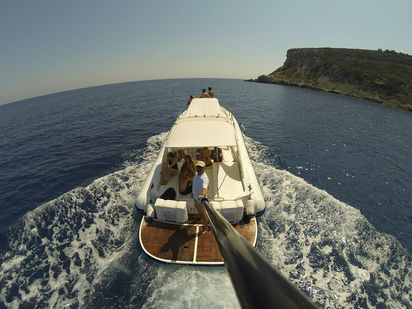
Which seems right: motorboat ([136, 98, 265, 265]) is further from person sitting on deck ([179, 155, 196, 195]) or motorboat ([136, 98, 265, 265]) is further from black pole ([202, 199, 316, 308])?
black pole ([202, 199, 316, 308])

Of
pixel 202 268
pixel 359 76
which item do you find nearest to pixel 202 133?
pixel 202 268

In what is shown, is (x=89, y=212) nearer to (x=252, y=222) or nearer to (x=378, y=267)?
(x=252, y=222)

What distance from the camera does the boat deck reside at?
5.51m

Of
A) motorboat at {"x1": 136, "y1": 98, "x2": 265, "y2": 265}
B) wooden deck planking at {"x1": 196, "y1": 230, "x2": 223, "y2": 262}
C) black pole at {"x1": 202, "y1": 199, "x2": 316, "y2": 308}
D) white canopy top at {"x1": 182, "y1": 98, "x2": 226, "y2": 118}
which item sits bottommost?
wooden deck planking at {"x1": 196, "y1": 230, "x2": 223, "y2": 262}

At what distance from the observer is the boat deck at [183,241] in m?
5.51

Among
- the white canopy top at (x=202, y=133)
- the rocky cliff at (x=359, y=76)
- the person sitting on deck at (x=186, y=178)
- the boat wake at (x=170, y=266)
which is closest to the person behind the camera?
the boat wake at (x=170, y=266)

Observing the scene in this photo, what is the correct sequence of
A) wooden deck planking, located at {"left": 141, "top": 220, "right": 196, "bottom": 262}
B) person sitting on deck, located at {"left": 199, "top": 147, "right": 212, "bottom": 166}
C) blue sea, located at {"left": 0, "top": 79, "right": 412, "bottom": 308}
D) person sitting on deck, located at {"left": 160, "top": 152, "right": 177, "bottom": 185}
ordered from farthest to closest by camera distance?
person sitting on deck, located at {"left": 199, "top": 147, "right": 212, "bottom": 166} < person sitting on deck, located at {"left": 160, "top": 152, "right": 177, "bottom": 185} < wooden deck planking, located at {"left": 141, "top": 220, "right": 196, "bottom": 262} < blue sea, located at {"left": 0, "top": 79, "right": 412, "bottom": 308}

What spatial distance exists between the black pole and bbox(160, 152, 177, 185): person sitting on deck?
652 cm

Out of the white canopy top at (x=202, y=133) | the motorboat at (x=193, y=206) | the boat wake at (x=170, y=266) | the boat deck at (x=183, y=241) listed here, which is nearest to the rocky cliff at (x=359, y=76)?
the boat wake at (x=170, y=266)

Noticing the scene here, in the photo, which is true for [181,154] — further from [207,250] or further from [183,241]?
[207,250]

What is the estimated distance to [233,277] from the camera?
1.21 metres

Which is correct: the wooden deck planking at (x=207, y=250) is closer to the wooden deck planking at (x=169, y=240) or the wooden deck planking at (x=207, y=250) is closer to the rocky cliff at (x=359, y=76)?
the wooden deck planking at (x=169, y=240)

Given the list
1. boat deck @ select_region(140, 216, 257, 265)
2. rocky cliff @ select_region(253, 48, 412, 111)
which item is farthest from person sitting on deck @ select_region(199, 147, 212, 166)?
rocky cliff @ select_region(253, 48, 412, 111)

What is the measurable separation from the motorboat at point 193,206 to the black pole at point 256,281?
407cm
